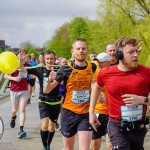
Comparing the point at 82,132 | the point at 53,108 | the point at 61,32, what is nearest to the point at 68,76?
the point at 82,132

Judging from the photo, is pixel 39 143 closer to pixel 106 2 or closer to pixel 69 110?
pixel 69 110

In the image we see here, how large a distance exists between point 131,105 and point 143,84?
0.83ft

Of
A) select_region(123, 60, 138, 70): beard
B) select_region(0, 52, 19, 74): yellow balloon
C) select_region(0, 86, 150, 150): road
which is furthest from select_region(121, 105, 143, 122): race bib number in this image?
select_region(0, 86, 150, 150): road

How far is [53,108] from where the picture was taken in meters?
8.24

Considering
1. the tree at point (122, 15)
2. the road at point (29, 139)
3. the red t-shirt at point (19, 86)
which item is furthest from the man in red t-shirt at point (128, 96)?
the tree at point (122, 15)

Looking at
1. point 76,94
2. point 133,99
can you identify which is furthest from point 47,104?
point 133,99

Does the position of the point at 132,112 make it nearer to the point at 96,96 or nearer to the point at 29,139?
the point at 96,96

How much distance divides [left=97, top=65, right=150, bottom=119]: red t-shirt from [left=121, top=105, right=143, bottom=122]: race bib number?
58 millimetres

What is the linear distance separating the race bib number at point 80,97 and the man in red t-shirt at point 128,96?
1407 mm

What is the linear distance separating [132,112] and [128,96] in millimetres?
199

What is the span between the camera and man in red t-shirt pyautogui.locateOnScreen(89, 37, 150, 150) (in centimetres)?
466

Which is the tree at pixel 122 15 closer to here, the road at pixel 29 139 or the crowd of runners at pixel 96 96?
the road at pixel 29 139

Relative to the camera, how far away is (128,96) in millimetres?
4613

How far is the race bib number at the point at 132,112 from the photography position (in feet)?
15.4
